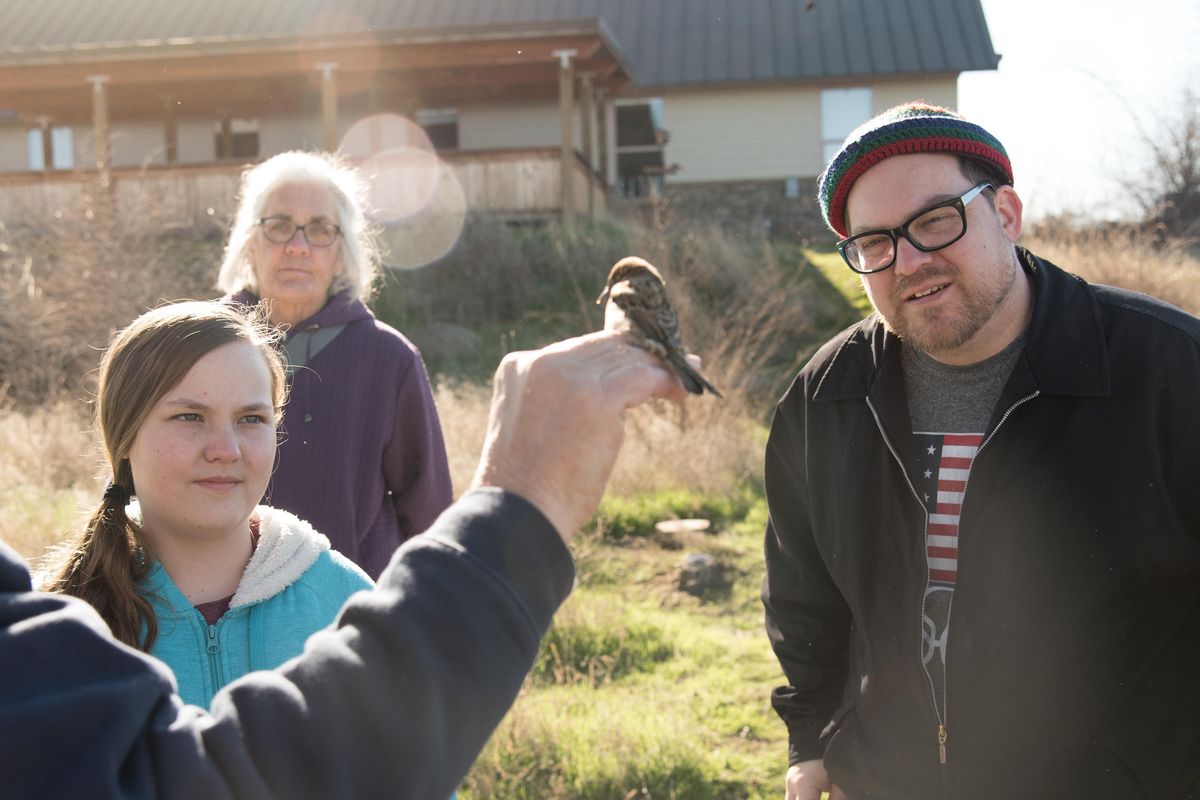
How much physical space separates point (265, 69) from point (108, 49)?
2.58 m

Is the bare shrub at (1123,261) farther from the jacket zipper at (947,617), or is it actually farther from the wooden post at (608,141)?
the jacket zipper at (947,617)

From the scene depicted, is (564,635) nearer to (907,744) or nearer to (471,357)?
(907,744)

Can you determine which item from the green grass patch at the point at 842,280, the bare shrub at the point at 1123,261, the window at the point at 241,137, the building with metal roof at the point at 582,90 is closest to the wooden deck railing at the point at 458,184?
the building with metal roof at the point at 582,90

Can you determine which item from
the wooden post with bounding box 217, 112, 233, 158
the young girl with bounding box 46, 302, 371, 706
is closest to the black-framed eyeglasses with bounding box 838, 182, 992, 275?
the young girl with bounding box 46, 302, 371, 706

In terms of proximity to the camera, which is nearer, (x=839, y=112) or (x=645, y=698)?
(x=645, y=698)

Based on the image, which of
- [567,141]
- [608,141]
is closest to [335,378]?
[567,141]

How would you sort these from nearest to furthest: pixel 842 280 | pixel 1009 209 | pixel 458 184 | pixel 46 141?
1. pixel 1009 209
2. pixel 842 280
3. pixel 458 184
4. pixel 46 141

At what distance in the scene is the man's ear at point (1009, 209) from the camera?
2.64m

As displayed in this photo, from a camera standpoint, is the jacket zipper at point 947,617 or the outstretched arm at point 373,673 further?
the jacket zipper at point 947,617

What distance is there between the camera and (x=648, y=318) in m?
1.67

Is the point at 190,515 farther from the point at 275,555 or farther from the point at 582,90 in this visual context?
the point at 582,90

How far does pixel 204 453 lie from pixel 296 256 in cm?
168

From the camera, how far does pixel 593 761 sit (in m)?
4.49

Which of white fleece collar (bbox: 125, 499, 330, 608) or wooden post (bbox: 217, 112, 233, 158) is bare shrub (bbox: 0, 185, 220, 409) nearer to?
white fleece collar (bbox: 125, 499, 330, 608)
